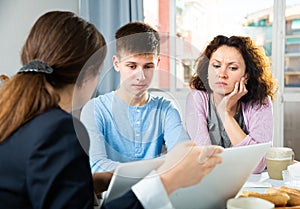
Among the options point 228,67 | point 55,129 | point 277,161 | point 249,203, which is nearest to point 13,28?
Answer: point 228,67

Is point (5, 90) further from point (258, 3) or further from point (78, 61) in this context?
point (258, 3)

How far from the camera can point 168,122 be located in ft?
3.29

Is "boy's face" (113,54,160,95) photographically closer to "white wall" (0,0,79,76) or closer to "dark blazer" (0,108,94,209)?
"dark blazer" (0,108,94,209)

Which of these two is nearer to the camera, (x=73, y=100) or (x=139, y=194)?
(x=139, y=194)

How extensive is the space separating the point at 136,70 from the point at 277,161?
603 mm

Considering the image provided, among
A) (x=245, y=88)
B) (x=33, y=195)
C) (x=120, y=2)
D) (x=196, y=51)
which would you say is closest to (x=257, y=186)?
(x=196, y=51)

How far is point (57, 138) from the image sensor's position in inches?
26.3

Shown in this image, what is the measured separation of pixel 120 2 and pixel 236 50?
1505mm

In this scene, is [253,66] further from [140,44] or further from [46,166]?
[46,166]

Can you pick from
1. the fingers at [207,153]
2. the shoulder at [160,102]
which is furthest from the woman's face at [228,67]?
the fingers at [207,153]

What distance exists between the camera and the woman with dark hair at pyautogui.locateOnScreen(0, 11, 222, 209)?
65cm

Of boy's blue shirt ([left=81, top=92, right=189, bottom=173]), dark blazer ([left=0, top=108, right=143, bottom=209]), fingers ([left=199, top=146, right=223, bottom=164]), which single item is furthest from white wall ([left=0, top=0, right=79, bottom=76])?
fingers ([left=199, top=146, right=223, bottom=164])

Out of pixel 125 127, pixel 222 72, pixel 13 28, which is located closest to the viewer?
pixel 125 127

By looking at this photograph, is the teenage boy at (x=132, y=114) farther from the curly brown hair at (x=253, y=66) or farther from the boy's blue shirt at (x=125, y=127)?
the curly brown hair at (x=253, y=66)
